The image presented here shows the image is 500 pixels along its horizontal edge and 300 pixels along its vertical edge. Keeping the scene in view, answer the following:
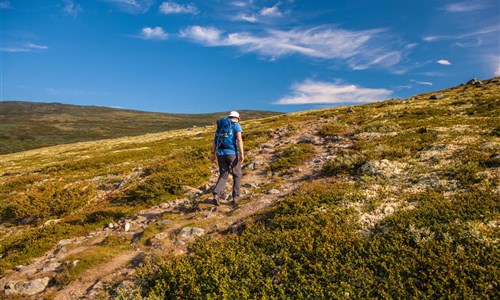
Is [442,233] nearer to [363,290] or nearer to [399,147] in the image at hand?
[363,290]

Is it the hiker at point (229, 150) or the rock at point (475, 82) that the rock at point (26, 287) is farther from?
the rock at point (475, 82)

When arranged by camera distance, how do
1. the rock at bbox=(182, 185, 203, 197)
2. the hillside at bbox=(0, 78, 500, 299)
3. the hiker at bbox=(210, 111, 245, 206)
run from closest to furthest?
the hillside at bbox=(0, 78, 500, 299) < the hiker at bbox=(210, 111, 245, 206) < the rock at bbox=(182, 185, 203, 197)

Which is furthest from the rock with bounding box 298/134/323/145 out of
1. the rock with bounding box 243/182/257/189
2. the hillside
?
the rock with bounding box 243/182/257/189

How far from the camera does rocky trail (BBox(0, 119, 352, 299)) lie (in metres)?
8.93

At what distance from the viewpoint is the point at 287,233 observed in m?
9.21

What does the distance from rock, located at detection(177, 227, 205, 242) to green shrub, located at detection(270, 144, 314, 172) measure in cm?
798

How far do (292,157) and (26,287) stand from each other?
563 inches

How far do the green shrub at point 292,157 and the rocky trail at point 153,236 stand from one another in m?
0.57

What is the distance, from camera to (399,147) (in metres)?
17.7

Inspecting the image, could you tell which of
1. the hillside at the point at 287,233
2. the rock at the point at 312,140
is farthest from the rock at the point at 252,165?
the rock at the point at 312,140

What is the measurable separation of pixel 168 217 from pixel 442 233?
9.81 metres

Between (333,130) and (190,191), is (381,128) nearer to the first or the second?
(333,130)

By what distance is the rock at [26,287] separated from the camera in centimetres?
892

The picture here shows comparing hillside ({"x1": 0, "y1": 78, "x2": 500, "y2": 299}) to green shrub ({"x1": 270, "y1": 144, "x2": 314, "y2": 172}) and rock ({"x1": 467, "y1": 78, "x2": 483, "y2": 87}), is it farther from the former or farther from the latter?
rock ({"x1": 467, "y1": 78, "x2": 483, "y2": 87})
